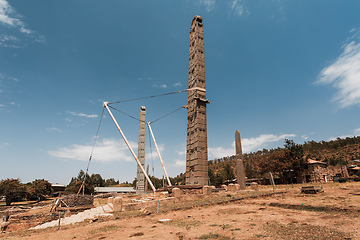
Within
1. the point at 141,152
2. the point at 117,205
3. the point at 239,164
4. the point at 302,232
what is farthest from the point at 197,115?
the point at 141,152

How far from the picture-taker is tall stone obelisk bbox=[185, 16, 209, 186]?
17750mm

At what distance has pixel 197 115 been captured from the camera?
18.6 m

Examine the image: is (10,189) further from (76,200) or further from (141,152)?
(141,152)

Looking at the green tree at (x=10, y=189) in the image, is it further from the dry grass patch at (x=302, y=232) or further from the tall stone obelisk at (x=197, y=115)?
the dry grass patch at (x=302, y=232)

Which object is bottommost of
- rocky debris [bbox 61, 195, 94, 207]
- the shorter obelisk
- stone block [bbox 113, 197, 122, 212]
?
rocky debris [bbox 61, 195, 94, 207]

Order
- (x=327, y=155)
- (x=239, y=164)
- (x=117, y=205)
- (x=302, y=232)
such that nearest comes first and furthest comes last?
(x=302, y=232) < (x=117, y=205) < (x=239, y=164) < (x=327, y=155)

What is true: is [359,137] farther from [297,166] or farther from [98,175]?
[98,175]

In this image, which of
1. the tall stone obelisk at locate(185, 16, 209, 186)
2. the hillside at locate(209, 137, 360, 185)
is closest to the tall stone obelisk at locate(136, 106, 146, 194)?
the tall stone obelisk at locate(185, 16, 209, 186)

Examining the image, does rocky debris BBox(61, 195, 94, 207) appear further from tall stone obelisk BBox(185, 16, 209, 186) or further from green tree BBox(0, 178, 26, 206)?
green tree BBox(0, 178, 26, 206)

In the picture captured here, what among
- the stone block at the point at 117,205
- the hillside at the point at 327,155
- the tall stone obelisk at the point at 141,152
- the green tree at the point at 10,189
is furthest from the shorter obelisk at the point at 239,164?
the green tree at the point at 10,189

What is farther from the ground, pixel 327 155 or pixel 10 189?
pixel 327 155

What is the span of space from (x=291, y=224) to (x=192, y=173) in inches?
443

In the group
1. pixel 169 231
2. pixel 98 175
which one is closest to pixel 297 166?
pixel 169 231

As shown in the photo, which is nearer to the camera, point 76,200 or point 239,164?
point 76,200
